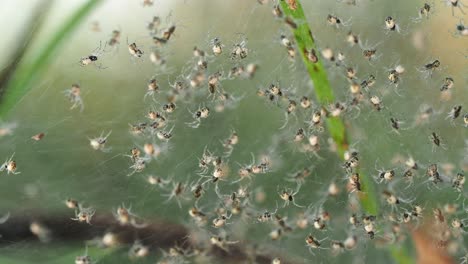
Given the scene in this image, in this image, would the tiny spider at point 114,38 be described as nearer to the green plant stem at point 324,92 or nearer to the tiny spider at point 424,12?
the green plant stem at point 324,92

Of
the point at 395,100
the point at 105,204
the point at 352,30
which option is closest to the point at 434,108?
the point at 395,100

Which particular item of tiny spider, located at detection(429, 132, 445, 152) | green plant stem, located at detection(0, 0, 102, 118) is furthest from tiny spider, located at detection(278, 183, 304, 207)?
green plant stem, located at detection(0, 0, 102, 118)

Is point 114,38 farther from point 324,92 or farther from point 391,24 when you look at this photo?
point 391,24

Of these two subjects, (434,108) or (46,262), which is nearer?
(46,262)

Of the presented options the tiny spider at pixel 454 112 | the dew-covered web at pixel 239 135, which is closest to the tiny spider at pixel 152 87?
the dew-covered web at pixel 239 135

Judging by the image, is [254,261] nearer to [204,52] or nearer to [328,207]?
[328,207]

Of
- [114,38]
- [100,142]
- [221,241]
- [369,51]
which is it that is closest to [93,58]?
[114,38]
